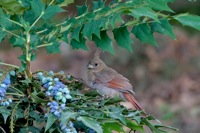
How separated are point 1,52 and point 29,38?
8.23m

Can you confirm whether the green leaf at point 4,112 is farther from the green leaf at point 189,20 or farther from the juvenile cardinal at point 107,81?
the juvenile cardinal at point 107,81

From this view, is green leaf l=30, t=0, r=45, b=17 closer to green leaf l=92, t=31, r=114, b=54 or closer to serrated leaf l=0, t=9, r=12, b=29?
serrated leaf l=0, t=9, r=12, b=29

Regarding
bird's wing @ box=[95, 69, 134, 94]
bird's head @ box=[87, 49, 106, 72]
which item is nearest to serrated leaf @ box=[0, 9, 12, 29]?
bird's wing @ box=[95, 69, 134, 94]

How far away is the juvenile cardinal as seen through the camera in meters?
3.89

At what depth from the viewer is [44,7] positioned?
7.38ft

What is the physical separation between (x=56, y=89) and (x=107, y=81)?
2.00 m

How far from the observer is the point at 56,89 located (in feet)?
6.78

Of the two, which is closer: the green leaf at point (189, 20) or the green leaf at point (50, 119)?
the green leaf at point (50, 119)

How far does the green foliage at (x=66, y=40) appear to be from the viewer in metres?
2.07

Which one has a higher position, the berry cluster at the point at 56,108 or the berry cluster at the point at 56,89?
the berry cluster at the point at 56,89

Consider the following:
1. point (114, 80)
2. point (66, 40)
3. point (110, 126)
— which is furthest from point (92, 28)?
point (114, 80)

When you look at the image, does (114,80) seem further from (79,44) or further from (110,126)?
(110,126)

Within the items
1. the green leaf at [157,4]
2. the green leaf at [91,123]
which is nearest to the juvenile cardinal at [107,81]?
the green leaf at [157,4]

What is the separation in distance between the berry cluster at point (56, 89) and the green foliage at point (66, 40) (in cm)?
2
